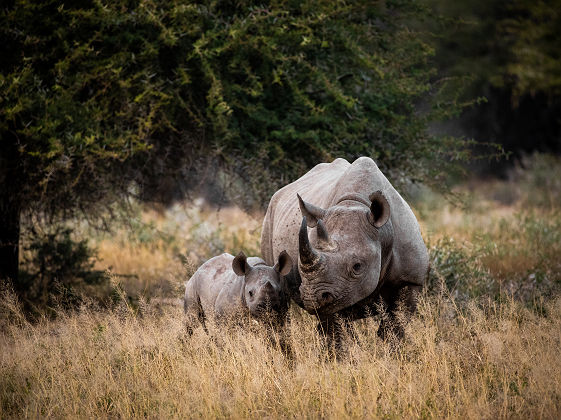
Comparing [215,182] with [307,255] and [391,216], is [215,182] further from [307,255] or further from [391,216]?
[307,255]

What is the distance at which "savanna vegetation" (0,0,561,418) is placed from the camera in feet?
15.0

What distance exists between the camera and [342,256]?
184 inches

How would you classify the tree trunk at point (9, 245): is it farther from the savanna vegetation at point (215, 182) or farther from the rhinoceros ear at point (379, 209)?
the rhinoceros ear at point (379, 209)

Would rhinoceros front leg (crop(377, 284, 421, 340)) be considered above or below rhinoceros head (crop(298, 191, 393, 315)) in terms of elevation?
below

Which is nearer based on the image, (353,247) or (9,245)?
(353,247)

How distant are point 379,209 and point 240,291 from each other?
4.71ft

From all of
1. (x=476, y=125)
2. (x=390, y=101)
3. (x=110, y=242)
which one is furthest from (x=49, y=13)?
(x=476, y=125)

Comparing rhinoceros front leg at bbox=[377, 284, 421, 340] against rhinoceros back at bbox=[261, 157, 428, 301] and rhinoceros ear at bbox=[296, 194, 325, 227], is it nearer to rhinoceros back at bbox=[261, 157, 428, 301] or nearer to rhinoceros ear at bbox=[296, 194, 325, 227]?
rhinoceros back at bbox=[261, 157, 428, 301]

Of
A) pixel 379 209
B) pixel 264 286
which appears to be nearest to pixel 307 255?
pixel 379 209

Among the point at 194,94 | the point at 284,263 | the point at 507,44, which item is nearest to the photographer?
the point at 284,263

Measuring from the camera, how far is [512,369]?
4609 mm

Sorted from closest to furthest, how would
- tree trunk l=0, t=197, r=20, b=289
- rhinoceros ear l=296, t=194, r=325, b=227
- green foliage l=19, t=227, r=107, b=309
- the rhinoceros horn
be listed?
1. the rhinoceros horn
2. rhinoceros ear l=296, t=194, r=325, b=227
3. tree trunk l=0, t=197, r=20, b=289
4. green foliage l=19, t=227, r=107, b=309

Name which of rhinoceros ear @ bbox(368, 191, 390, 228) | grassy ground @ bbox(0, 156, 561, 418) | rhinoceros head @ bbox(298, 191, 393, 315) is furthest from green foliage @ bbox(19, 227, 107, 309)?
rhinoceros ear @ bbox(368, 191, 390, 228)

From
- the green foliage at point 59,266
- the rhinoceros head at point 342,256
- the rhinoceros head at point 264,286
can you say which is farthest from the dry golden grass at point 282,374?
the green foliage at point 59,266
